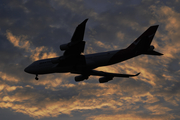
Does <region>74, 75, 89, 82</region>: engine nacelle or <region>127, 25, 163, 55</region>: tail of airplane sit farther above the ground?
<region>127, 25, 163, 55</region>: tail of airplane

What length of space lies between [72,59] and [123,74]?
10391 millimetres

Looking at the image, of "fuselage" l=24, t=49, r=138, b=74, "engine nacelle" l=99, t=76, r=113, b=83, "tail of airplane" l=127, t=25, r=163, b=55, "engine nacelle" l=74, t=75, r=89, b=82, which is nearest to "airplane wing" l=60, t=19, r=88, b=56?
"fuselage" l=24, t=49, r=138, b=74

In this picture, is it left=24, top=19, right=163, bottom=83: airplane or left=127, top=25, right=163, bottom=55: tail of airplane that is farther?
left=127, top=25, right=163, bottom=55: tail of airplane

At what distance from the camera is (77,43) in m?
23.5

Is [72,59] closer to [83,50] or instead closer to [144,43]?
[83,50]

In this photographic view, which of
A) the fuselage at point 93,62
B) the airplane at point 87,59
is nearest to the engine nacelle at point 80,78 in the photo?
the airplane at point 87,59

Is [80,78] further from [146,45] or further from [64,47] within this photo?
[146,45]

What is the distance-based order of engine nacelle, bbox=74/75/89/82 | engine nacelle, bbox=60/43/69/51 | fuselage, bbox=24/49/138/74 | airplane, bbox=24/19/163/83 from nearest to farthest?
engine nacelle, bbox=60/43/69/51 → airplane, bbox=24/19/163/83 → fuselage, bbox=24/49/138/74 → engine nacelle, bbox=74/75/89/82

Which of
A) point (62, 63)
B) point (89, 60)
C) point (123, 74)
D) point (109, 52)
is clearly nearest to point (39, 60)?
point (62, 63)

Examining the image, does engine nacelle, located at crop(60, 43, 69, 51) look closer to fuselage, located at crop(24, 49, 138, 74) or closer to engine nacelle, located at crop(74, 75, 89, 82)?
fuselage, located at crop(24, 49, 138, 74)

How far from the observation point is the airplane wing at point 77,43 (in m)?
21.7

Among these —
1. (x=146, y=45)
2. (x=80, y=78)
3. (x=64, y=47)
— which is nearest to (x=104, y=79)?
(x=80, y=78)

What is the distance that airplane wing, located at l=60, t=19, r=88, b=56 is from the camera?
854 inches

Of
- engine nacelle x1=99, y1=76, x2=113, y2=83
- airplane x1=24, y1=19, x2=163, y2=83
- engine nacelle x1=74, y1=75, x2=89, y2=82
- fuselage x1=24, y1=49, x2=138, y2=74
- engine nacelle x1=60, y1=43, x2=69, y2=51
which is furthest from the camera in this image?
engine nacelle x1=99, y1=76, x2=113, y2=83
